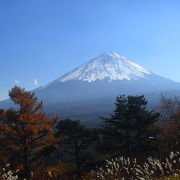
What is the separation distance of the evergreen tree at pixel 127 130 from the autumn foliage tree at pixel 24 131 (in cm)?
717

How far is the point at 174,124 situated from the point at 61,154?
152 feet

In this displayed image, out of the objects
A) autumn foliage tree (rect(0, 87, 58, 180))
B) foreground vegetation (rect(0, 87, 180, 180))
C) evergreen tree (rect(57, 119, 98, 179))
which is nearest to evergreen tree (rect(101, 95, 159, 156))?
foreground vegetation (rect(0, 87, 180, 180))

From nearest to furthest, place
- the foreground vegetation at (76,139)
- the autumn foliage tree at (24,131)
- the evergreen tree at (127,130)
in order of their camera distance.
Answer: the autumn foliage tree at (24,131) → the foreground vegetation at (76,139) → the evergreen tree at (127,130)

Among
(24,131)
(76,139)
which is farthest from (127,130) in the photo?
(24,131)

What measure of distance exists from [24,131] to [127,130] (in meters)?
11.8

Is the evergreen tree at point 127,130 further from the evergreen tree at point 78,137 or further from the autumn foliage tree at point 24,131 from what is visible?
the autumn foliage tree at point 24,131

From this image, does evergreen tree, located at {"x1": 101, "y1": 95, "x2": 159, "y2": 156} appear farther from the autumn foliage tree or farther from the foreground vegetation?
the autumn foliage tree

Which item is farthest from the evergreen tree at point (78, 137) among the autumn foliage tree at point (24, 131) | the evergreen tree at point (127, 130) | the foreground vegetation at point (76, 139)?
the autumn foliage tree at point (24, 131)

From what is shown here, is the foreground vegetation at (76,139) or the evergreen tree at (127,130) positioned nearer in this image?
the foreground vegetation at (76,139)

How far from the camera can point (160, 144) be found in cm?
2841

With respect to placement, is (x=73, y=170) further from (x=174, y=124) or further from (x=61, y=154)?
(x=61, y=154)

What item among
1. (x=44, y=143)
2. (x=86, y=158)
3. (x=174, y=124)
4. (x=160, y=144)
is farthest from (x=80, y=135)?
(x=174, y=124)

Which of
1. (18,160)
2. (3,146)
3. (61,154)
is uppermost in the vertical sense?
(3,146)

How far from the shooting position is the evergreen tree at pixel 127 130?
29297mm
